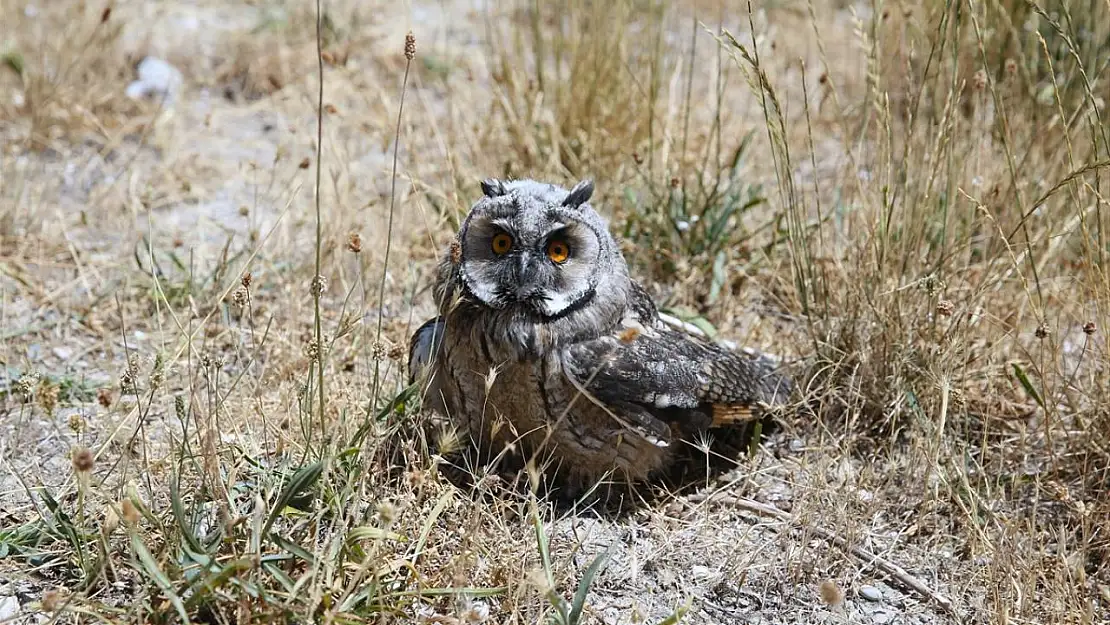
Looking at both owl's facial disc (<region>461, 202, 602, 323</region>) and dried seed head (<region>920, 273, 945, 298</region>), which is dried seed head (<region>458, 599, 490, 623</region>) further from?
dried seed head (<region>920, 273, 945, 298</region>)

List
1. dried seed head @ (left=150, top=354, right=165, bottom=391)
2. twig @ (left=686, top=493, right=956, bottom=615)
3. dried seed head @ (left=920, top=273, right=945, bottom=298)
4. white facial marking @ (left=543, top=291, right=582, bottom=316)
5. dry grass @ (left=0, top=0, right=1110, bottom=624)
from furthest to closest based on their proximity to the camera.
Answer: dried seed head @ (left=920, top=273, right=945, bottom=298)
white facial marking @ (left=543, top=291, right=582, bottom=316)
twig @ (left=686, top=493, right=956, bottom=615)
dry grass @ (left=0, top=0, right=1110, bottom=624)
dried seed head @ (left=150, top=354, right=165, bottom=391)

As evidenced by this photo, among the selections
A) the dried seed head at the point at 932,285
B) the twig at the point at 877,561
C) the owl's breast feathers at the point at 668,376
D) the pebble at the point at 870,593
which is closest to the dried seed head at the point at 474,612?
the owl's breast feathers at the point at 668,376

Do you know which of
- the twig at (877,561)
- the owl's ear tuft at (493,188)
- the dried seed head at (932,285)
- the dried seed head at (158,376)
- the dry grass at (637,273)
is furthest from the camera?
the dried seed head at (932,285)

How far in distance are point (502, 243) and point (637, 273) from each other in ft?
4.20

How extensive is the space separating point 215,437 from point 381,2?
166 inches

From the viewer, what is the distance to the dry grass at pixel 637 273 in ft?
8.06

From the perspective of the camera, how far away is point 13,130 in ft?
15.6

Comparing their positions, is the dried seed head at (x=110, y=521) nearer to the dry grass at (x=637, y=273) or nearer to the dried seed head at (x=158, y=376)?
the dry grass at (x=637, y=273)

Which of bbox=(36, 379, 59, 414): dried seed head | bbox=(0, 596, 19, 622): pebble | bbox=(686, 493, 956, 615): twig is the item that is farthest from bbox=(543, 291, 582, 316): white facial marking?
bbox=(0, 596, 19, 622): pebble

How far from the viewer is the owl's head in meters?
2.82

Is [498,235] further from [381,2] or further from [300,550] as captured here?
[381,2]

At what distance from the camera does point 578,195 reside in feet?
9.77

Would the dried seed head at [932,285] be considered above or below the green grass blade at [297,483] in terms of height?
above

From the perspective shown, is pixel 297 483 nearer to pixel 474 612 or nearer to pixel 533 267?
pixel 474 612
